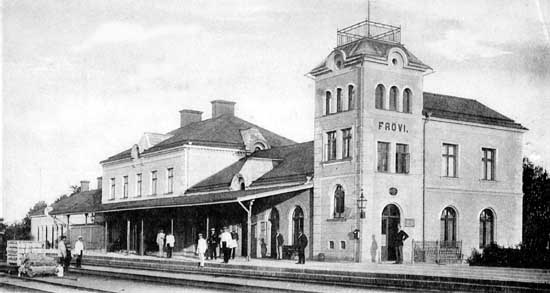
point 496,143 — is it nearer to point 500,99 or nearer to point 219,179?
point 500,99

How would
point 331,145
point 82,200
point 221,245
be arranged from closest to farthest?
point 221,245, point 331,145, point 82,200

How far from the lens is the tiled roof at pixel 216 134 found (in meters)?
39.4

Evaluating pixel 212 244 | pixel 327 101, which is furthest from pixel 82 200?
pixel 327 101

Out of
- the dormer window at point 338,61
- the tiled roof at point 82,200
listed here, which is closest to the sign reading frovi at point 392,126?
the dormer window at point 338,61

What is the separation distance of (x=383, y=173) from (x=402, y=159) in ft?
3.80

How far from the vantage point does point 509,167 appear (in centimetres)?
3125

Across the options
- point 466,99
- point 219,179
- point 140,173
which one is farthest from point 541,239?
point 140,173

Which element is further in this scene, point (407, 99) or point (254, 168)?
point (254, 168)

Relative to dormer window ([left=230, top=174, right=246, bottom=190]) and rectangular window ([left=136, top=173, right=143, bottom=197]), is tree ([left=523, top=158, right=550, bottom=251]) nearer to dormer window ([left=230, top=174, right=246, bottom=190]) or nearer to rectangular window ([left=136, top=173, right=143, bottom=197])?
dormer window ([left=230, top=174, right=246, bottom=190])

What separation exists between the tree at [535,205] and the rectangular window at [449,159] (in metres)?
3.38

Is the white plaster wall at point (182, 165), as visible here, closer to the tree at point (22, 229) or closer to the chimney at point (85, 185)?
the tree at point (22, 229)

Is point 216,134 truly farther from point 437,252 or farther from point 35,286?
point 35,286

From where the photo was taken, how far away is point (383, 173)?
2792cm

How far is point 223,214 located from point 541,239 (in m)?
13.0
